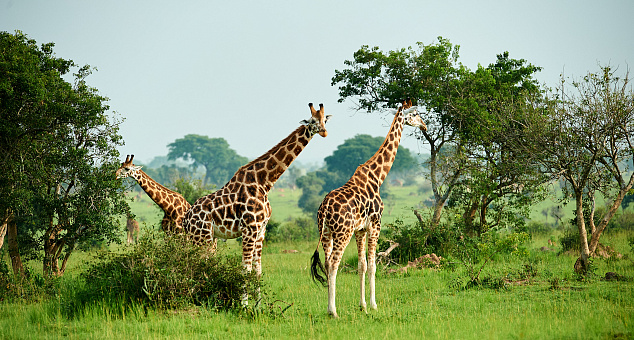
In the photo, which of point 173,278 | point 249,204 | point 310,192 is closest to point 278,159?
point 249,204

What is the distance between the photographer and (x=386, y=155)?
33.5 ft

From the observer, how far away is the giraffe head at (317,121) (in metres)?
9.09

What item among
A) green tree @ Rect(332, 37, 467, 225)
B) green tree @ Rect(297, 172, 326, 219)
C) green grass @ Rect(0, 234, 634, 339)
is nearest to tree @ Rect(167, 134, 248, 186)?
green tree @ Rect(297, 172, 326, 219)

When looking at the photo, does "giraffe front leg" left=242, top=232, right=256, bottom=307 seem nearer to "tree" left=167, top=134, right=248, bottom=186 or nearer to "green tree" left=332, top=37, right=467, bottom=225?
"green tree" left=332, top=37, right=467, bottom=225

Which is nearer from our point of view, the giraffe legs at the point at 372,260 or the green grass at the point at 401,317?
the green grass at the point at 401,317

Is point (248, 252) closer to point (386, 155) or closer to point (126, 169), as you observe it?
point (386, 155)

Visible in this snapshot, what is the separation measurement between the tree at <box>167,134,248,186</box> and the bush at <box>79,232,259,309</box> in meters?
74.6

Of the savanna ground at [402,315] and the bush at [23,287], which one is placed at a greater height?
the bush at [23,287]

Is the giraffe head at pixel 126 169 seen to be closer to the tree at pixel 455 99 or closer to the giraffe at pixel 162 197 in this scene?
the giraffe at pixel 162 197

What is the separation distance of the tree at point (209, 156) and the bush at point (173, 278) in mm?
74603

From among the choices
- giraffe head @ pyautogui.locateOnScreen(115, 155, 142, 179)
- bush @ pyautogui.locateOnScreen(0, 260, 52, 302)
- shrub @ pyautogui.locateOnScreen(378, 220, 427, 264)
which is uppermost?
giraffe head @ pyautogui.locateOnScreen(115, 155, 142, 179)

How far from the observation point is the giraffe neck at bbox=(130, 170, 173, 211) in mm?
12391

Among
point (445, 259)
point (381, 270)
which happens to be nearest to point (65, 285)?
point (381, 270)

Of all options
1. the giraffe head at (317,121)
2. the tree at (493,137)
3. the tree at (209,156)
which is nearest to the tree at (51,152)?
the giraffe head at (317,121)
